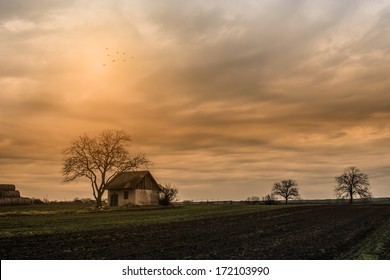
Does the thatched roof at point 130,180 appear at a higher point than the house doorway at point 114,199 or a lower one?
higher

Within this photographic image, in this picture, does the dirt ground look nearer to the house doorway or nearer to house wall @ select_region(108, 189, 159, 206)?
house wall @ select_region(108, 189, 159, 206)

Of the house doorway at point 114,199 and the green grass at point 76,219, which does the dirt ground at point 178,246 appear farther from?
the house doorway at point 114,199

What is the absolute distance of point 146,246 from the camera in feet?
59.3

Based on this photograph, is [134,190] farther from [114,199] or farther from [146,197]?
[114,199]

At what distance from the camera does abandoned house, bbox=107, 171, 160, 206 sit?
76500 mm

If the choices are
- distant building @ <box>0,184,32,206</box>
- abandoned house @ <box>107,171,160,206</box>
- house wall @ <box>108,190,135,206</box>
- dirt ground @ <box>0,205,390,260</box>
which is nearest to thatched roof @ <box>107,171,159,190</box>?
abandoned house @ <box>107,171,160,206</box>

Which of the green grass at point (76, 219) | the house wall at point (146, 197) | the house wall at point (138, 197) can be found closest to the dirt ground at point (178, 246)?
the green grass at point (76, 219)

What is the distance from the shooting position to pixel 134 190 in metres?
76.3

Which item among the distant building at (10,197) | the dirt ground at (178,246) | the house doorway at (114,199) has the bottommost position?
the dirt ground at (178,246)

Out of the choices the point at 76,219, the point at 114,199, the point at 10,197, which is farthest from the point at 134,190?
the point at 10,197

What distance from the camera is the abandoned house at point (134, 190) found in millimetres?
76500

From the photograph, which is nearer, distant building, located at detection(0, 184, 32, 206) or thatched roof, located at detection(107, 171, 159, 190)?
thatched roof, located at detection(107, 171, 159, 190)
